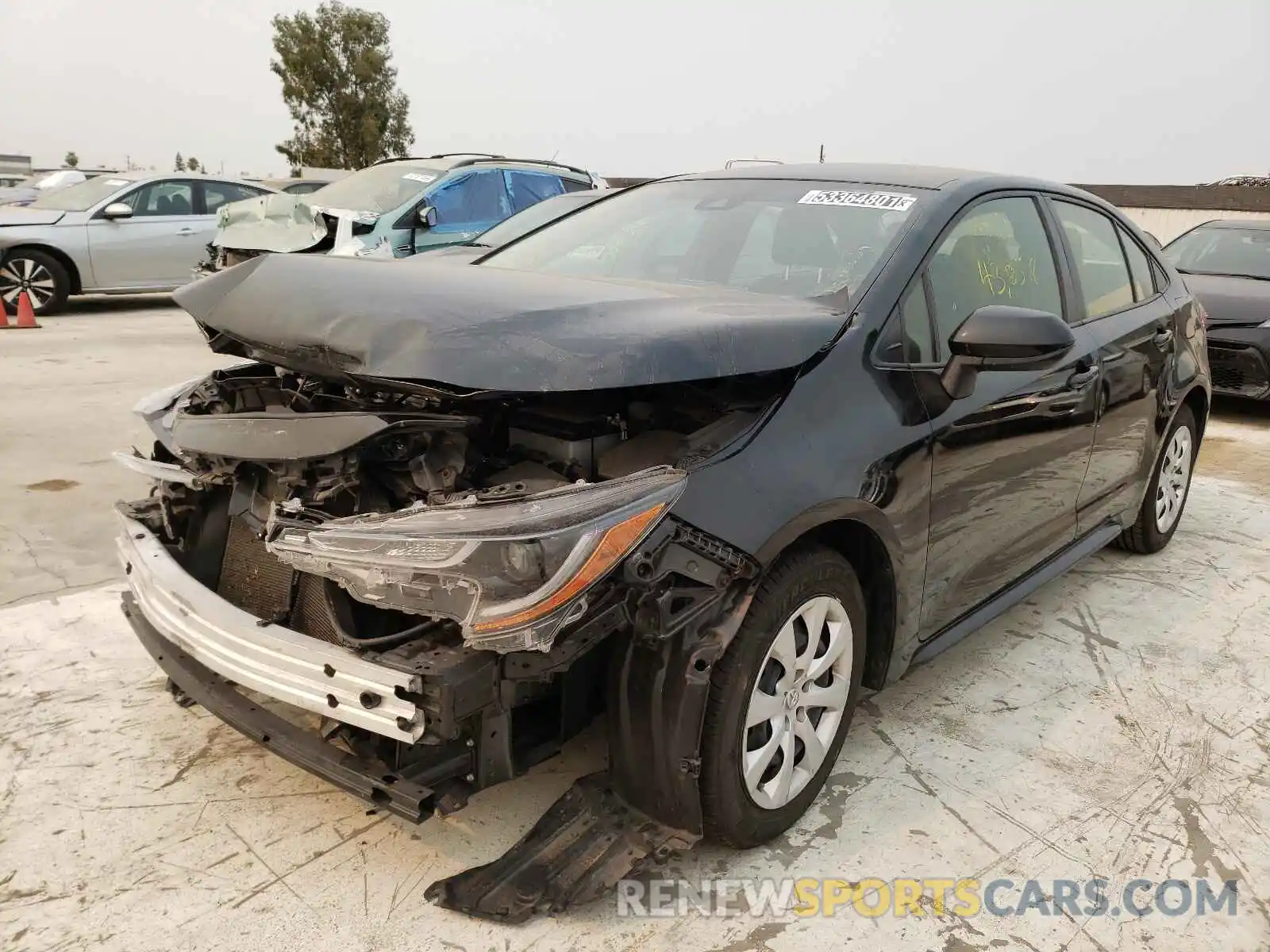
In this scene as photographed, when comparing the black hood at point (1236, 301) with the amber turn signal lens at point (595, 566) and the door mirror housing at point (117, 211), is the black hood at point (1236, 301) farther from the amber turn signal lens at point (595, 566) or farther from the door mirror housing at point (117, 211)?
the door mirror housing at point (117, 211)

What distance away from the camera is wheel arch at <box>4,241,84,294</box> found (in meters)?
10.3

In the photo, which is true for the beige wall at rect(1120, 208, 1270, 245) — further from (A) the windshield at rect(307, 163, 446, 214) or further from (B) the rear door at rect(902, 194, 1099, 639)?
(B) the rear door at rect(902, 194, 1099, 639)

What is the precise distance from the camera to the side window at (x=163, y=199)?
11102mm

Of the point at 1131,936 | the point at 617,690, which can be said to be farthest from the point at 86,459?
the point at 1131,936

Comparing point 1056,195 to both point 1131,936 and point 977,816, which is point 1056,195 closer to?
point 977,816

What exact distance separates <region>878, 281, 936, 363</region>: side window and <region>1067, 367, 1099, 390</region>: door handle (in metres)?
0.85

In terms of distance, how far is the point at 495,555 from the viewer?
180cm

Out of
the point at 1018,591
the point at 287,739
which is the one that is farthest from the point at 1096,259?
the point at 287,739

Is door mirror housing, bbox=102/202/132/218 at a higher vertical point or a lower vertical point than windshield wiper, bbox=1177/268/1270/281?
higher

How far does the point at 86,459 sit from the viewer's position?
527 centimetres

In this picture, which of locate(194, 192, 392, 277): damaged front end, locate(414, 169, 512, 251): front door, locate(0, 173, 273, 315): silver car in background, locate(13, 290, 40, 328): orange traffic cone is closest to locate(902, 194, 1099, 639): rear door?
locate(194, 192, 392, 277): damaged front end

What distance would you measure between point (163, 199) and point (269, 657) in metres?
11.0

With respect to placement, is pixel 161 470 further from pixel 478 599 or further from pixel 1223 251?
pixel 1223 251

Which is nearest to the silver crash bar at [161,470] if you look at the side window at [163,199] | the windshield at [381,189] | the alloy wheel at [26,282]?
the windshield at [381,189]
